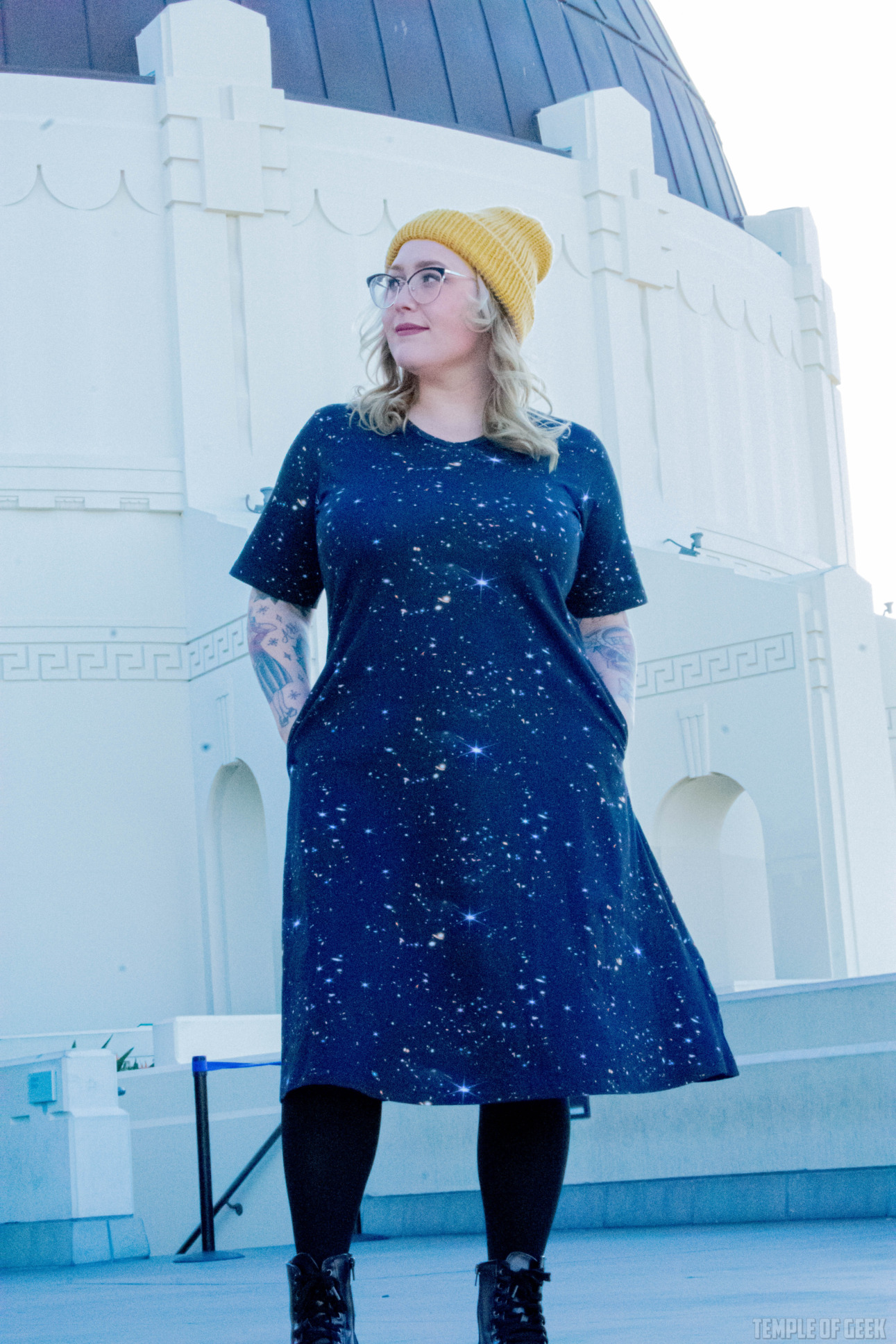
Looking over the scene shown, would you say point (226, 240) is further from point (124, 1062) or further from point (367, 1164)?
point (367, 1164)

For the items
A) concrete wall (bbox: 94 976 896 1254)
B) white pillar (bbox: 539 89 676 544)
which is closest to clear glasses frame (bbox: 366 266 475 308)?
concrete wall (bbox: 94 976 896 1254)

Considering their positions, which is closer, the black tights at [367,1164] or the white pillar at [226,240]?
the black tights at [367,1164]

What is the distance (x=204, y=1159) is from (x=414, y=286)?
5.32 metres

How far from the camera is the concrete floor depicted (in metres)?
3.12

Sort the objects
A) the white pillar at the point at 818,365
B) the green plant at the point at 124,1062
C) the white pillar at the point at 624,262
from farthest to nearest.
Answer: the white pillar at the point at 818,365
the white pillar at the point at 624,262
the green plant at the point at 124,1062

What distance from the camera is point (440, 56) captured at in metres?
18.8

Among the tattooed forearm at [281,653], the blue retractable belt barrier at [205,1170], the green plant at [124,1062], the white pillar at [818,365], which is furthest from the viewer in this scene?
the white pillar at [818,365]

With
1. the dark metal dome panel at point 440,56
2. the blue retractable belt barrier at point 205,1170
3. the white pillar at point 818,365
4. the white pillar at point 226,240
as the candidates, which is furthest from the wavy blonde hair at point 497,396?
the white pillar at point 818,365

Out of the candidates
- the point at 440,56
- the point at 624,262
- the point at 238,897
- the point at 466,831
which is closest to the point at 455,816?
the point at 466,831

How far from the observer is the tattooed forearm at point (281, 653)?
9.97 feet

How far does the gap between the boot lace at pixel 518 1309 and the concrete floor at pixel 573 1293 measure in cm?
25

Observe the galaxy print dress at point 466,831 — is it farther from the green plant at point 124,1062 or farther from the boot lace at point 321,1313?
the green plant at point 124,1062

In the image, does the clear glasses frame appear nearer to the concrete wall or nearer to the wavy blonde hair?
the wavy blonde hair

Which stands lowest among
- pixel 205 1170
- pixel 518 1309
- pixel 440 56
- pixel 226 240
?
pixel 205 1170
